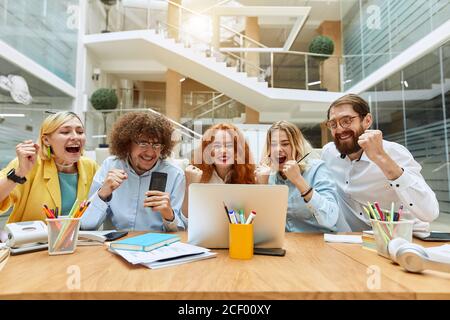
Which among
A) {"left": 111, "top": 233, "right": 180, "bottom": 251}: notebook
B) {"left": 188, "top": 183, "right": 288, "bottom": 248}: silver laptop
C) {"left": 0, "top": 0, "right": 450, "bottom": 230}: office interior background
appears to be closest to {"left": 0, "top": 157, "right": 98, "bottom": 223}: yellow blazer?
{"left": 111, "top": 233, "right": 180, "bottom": 251}: notebook

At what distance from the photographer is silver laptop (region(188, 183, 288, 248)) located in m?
0.95

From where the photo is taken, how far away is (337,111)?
1.66m

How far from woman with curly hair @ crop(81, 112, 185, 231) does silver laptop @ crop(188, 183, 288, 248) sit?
0.41 meters

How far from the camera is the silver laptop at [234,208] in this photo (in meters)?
0.95

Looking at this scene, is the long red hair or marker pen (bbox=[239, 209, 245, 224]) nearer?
marker pen (bbox=[239, 209, 245, 224])

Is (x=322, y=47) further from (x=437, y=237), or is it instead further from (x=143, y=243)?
(x=143, y=243)

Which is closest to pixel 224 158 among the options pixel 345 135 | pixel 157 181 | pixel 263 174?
pixel 263 174

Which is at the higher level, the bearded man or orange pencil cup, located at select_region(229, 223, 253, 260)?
the bearded man

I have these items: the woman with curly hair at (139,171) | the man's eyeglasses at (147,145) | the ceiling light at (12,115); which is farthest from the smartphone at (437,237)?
the ceiling light at (12,115)

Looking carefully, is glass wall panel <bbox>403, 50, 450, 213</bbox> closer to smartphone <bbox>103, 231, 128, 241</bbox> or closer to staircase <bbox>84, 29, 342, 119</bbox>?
staircase <bbox>84, 29, 342, 119</bbox>

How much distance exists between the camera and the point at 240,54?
23.7 ft
